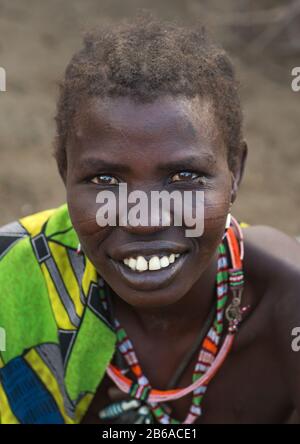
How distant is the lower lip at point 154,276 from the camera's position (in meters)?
1.63

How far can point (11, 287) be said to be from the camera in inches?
80.0

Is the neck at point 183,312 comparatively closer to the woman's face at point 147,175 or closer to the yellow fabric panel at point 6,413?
the woman's face at point 147,175

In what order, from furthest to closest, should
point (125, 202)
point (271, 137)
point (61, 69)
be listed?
point (61, 69) → point (271, 137) → point (125, 202)

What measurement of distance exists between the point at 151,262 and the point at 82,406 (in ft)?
2.27

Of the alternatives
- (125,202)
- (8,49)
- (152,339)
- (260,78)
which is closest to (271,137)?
(260,78)

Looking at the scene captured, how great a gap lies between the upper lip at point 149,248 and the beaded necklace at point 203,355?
380mm

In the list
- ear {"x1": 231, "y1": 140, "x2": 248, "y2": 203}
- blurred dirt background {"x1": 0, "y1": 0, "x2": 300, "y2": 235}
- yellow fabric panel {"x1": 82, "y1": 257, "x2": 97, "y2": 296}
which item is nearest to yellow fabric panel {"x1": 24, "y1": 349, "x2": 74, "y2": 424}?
yellow fabric panel {"x1": 82, "y1": 257, "x2": 97, "y2": 296}

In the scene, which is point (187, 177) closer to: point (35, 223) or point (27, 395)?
point (35, 223)

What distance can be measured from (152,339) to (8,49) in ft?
12.9

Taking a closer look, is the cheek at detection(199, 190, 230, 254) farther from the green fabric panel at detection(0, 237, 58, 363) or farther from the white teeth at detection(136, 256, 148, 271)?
the green fabric panel at detection(0, 237, 58, 363)

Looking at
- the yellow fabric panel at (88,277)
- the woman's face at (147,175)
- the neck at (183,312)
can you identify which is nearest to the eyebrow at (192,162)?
the woman's face at (147,175)

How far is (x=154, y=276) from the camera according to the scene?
1.63 meters

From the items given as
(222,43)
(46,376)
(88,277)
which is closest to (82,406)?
(46,376)

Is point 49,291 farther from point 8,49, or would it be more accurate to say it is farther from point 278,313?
point 8,49
